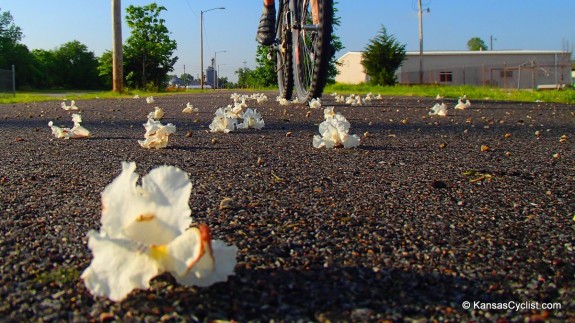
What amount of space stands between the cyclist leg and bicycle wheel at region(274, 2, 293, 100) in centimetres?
9

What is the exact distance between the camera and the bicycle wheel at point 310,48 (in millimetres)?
4859

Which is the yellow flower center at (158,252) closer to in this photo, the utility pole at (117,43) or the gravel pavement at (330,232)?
the gravel pavement at (330,232)

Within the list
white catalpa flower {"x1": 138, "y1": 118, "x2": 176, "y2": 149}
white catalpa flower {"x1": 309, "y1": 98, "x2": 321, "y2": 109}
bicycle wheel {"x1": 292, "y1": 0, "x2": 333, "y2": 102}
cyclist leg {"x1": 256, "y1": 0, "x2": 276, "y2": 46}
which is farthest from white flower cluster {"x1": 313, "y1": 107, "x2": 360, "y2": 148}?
cyclist leg {"x1": 256, "y1": 0, "x2": 276, "y2": 46}

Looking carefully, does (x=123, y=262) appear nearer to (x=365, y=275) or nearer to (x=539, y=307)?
(x=365, y=275)

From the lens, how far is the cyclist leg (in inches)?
266

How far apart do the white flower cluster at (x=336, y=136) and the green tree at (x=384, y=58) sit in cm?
3168

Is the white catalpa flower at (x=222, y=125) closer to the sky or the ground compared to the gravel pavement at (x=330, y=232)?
closer to the sky

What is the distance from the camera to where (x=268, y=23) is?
6.75 m

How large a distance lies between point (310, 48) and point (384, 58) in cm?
2957

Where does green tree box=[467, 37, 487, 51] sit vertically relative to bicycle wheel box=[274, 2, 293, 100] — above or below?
above

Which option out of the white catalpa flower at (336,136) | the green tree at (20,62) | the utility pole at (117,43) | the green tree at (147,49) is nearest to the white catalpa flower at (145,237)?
the white catalpa flower at (336,136)

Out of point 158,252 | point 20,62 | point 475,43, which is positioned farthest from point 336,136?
point 475,43

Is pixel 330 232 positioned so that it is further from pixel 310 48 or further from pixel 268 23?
pixel 268 23

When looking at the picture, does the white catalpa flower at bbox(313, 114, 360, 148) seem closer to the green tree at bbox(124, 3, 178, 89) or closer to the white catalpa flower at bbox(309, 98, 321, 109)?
the white catalpa flower at bbox(309, 98, 321, 109)
